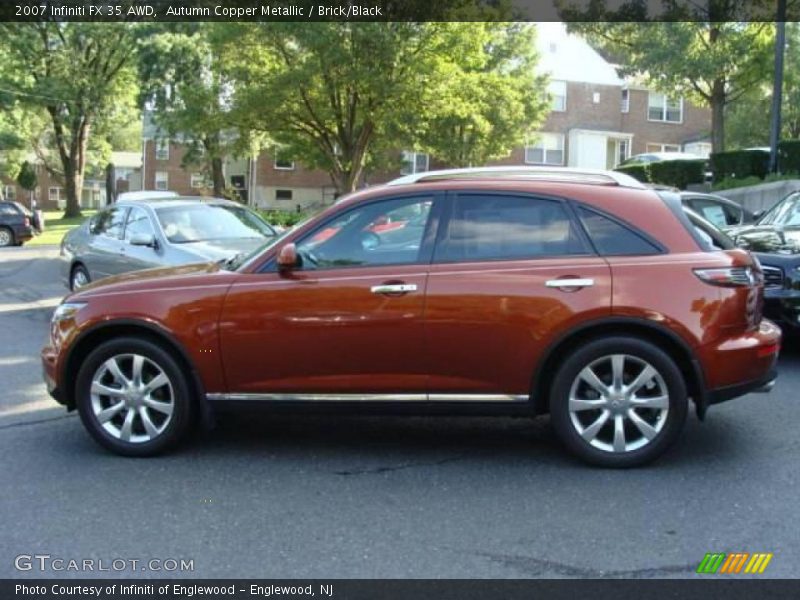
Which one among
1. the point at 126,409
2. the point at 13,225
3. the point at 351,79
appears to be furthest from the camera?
the point at 13,225

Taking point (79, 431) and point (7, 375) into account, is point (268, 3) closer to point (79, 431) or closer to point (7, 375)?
point (7, 375)

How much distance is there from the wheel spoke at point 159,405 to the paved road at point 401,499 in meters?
0.32

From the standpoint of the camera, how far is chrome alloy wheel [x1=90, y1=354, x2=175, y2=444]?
5.10 m

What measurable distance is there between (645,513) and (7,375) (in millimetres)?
5856

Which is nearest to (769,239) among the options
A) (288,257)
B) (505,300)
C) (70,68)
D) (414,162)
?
(505,300)

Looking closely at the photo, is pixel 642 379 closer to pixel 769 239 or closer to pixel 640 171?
pixel 769 239

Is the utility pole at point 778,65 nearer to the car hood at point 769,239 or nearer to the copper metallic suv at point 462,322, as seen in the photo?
the car hood at point 769,239

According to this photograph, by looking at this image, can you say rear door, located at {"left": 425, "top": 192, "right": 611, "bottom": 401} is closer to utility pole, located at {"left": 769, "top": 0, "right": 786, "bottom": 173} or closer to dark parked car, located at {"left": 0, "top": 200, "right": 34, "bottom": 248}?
utility pole, located at {"left": 769, "top": 0, "right": 786, "bottom": 173}

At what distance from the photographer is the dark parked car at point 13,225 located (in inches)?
987

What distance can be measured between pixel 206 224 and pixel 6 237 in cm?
1808

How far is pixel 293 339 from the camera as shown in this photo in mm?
4910

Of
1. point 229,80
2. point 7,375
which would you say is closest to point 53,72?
point 229,80

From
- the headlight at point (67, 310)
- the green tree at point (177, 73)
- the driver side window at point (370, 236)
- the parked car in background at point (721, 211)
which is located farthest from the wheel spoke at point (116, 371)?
the green tree at point (177, 73)

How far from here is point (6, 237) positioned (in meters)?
25.1
